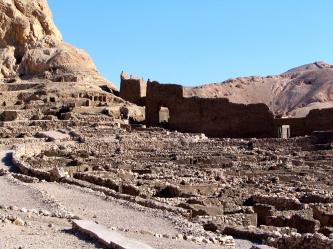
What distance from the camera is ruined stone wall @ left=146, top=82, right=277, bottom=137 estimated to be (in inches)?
1806

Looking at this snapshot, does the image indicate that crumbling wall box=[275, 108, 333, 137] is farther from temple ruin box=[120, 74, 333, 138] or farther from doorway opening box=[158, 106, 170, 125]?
doorway opening box=[158, 106, 170, 125]

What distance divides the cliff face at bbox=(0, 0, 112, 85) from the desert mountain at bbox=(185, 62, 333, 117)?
16.1m

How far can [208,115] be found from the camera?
47875 mm

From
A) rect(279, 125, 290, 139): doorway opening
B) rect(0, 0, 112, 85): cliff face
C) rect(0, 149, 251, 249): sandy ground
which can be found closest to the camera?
rect(0, 149, 251, 249): sandy ground

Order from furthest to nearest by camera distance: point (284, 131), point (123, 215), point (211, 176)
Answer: point (284, 131) < point (211, 176) < point (123, 215)

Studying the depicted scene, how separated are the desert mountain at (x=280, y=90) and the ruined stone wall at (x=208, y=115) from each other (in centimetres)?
3096

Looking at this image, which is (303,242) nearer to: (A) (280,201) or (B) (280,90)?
(A) (280,201)

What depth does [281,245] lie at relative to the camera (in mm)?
11227

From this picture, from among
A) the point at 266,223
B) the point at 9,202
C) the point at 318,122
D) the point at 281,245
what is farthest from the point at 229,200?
the point at 318,122

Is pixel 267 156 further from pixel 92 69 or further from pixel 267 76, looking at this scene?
pixel 267 76

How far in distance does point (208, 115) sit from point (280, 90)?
153 feet

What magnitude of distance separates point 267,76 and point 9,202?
83017mm

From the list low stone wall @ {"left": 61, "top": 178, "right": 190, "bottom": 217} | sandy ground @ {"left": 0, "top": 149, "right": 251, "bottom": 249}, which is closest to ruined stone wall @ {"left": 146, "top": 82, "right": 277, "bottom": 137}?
low stone wall @ {"left": 61, "top": 178, "right": 190, "bottom": 217}

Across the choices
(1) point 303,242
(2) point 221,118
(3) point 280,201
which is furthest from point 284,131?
(1) point 303,242
